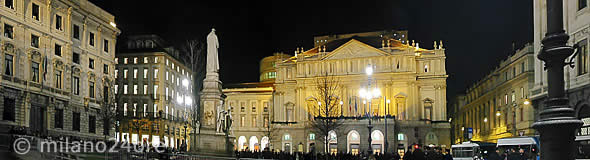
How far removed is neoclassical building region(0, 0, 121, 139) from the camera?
40.1m

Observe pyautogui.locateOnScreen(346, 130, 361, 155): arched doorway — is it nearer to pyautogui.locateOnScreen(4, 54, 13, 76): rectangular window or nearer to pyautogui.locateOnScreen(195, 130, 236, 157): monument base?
pyautogui.locateOnScreen(195, 130, 236, 157): monument base

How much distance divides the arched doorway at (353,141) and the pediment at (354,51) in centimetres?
1313

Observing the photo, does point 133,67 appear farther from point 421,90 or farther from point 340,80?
point 421,90

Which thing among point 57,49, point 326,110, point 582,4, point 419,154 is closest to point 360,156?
point 326,110

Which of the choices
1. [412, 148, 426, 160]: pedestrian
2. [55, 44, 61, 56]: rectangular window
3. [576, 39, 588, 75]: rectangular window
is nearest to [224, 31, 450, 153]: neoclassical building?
[55, 44, 61, 56]: rectangular window

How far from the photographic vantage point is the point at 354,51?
8956 centimetres

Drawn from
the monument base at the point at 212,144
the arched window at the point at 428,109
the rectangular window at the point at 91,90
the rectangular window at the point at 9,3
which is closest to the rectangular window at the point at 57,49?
the rectangular window at the point at 91,90

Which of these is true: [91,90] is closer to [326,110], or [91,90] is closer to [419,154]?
[326,110]

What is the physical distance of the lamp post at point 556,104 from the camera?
887 centimetres

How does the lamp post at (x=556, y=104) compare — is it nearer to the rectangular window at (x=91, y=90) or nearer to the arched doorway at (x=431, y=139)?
the rectangular window at (x=91, y=90)

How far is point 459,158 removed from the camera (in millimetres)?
50750

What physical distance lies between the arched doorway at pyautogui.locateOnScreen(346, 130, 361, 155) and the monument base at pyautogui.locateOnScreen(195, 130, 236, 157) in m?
51.6

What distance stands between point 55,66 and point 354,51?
53.1 metres

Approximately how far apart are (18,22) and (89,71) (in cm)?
1198
